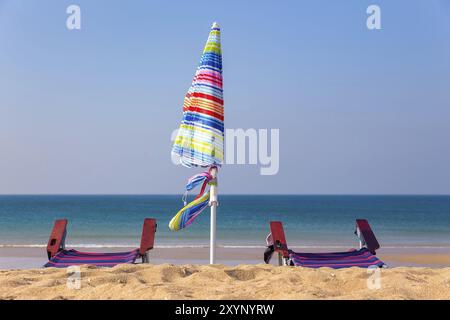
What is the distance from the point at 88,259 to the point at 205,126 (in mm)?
2225

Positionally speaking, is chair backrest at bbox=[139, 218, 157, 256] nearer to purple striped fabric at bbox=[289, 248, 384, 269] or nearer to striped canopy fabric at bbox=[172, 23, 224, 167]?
striped canopy fabric at bbox=[172, 23, 224, 167]

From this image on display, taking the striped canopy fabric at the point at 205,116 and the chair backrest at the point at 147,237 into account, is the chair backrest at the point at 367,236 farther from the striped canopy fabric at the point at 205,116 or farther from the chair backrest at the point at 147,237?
the chair backrest at the point at 147,237

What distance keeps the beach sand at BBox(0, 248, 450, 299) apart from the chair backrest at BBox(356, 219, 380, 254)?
1.46 m

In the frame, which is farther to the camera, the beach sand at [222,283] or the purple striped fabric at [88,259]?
the purple striped fabric at [88,259]

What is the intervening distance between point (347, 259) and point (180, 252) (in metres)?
7.20

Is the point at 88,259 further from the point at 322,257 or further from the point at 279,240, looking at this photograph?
the point at 322,257

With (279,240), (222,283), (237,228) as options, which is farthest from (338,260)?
(237,228)

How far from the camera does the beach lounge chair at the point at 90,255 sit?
760cm

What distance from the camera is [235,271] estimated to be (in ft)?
21.3

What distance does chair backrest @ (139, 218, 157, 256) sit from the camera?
7934mm

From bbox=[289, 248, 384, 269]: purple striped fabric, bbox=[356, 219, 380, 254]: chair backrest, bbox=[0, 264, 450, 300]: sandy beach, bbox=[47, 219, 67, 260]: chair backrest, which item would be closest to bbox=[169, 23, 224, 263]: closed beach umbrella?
bbox=[0, 264, 450, 300]: sandy beach

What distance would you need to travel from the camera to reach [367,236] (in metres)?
8.46

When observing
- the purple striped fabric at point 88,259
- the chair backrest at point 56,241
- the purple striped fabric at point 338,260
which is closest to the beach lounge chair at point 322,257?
the purple striped fabric at point 338,260
